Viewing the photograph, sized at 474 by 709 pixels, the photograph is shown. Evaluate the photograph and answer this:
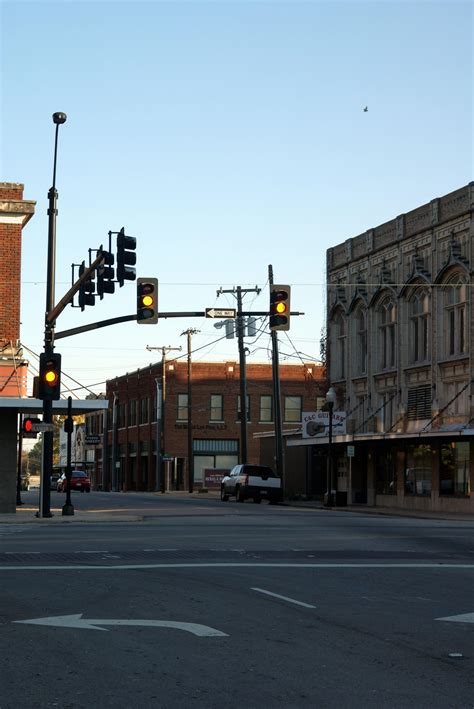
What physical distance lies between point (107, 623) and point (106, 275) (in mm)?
16328

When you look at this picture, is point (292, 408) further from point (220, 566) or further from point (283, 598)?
point (283, 598)

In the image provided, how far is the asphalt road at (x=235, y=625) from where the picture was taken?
7961mm

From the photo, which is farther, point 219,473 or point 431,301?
point 219,473

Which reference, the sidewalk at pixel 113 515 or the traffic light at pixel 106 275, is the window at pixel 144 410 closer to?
the sidewalk at pixel 113 515

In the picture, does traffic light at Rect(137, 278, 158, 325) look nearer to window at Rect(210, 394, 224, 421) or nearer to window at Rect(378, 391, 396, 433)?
window at Rect(378, 391, 396, 433)

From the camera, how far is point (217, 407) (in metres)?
86.9

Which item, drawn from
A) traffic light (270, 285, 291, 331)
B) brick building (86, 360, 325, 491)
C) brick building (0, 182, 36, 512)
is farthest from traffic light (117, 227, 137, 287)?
brick building (86, 360, 325, 491)

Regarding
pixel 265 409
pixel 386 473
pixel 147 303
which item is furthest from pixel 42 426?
pixel 265 409

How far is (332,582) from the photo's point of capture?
15.0 metres

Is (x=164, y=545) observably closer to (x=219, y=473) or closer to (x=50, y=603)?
(x=50, y=603)

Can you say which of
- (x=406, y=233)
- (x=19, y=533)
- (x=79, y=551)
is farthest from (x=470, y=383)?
(x=79, y=551)

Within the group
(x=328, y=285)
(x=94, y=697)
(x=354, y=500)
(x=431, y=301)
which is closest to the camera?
(x=94, y=697)

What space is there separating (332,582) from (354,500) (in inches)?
1499

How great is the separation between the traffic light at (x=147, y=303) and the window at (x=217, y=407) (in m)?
59.4
